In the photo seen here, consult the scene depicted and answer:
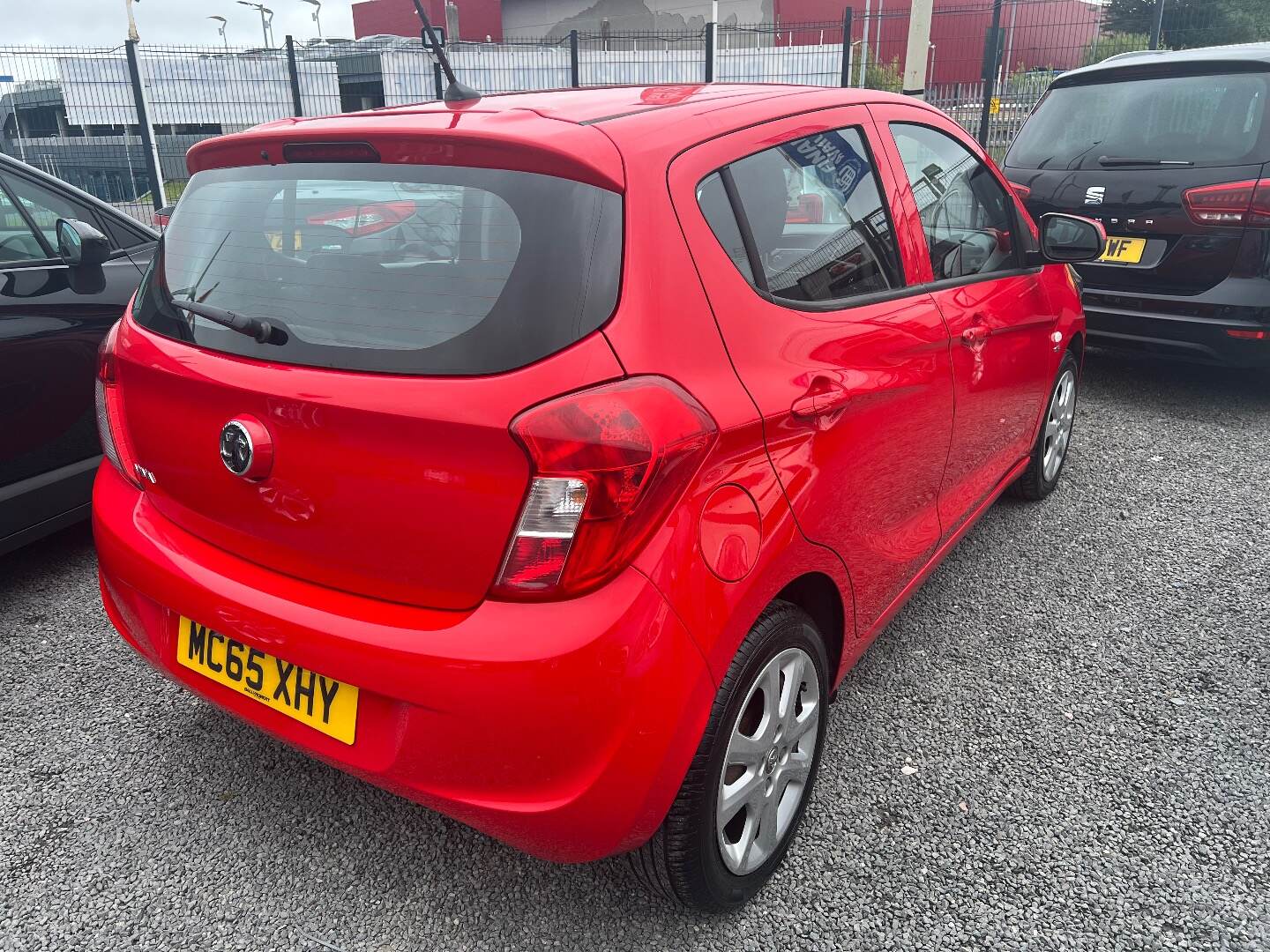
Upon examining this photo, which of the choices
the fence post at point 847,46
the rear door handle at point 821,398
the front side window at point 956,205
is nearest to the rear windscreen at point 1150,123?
the front side window at point 956,205

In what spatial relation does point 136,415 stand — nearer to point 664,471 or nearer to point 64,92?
point 664,471

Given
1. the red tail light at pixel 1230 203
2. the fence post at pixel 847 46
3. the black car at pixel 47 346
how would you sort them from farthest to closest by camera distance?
the fence post at pixel 847 46 < the red tail light at pixel 1230 203 < the black car at pixel 47 346

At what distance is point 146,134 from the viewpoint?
11148 mm

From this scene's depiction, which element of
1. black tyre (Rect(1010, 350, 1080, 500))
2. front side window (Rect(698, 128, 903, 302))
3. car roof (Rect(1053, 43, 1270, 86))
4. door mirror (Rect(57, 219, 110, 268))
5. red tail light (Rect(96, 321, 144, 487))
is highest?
car roof (Rect(1053, 43, 1270, 86))

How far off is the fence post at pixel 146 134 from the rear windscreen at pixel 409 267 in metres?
10.5

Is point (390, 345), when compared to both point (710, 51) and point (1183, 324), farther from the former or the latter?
point (710, 51)

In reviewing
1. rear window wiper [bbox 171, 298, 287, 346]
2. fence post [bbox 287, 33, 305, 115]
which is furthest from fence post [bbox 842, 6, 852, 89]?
rear window wiper [bbox 171, 298, 287, 346]

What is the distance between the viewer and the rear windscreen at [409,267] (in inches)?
63.6

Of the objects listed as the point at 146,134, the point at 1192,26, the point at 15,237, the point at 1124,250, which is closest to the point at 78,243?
the point at 15,237

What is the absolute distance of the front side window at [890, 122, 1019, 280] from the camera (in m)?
2.65

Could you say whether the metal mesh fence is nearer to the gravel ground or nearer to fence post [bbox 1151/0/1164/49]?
fence post [bbox 1151/0/1164/49]

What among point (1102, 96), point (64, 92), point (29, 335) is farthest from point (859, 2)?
point (29, 335)

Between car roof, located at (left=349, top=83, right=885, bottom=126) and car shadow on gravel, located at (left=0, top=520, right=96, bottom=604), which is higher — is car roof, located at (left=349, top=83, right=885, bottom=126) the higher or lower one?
the higher one

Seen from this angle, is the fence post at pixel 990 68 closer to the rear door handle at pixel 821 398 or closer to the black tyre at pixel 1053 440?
the black tyre at pixel 1053 440
